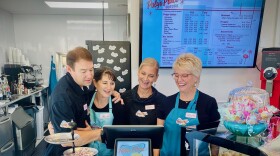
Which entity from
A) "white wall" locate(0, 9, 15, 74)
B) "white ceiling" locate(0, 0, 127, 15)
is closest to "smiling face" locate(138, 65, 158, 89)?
"white ceiling" locate(0, 0, 127, 15)

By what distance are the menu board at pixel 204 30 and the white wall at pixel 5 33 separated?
13.1 feet

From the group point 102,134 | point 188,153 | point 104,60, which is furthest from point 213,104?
point 104,60

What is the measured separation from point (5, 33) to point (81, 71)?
4602mm

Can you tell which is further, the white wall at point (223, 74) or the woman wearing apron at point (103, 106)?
the white wall at point (223, 74)

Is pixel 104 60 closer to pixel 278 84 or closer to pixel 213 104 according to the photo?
pixel 213 104

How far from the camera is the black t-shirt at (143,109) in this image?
194 centimetres

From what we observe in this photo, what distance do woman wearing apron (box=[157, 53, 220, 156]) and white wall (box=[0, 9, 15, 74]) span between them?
4.70 metres

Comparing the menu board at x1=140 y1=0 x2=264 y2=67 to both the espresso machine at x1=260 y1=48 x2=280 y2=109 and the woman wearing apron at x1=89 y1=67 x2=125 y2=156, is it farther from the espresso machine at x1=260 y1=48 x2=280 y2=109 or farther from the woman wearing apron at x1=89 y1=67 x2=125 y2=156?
the woman wearing apron at x1=89 y1=67 x2=125 y2=156

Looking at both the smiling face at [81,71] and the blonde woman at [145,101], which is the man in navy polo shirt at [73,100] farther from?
the blonde woman at [145,101]

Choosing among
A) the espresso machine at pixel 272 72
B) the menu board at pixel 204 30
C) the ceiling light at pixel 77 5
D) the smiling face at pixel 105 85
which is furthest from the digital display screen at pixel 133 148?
the ceiling light at pixel 77 5

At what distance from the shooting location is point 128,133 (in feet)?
4.56

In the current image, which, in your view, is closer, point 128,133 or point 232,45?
point 128,133

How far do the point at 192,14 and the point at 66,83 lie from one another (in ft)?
5.67

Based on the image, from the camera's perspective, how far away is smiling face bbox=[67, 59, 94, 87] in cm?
156
